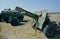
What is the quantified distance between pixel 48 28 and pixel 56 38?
829 millimetres

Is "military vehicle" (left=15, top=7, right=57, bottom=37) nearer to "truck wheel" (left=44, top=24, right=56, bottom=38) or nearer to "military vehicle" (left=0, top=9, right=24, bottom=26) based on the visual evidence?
"truck wheel" (left=44, top=24, right=56, bottom=38)

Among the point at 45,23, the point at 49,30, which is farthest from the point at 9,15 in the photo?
the point at 49,30

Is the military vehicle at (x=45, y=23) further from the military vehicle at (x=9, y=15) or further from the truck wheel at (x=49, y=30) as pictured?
the military vehicle at (x=9, y=15)

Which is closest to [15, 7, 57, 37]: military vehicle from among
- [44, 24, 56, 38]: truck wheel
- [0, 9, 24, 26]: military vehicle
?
[44, 24, 56, 38]: truck wheel

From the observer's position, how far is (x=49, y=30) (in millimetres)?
9789

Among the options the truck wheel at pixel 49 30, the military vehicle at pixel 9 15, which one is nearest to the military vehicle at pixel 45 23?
the truck wheel at pixel 49 30

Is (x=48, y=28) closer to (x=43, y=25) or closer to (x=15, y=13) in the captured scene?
(x=43, y=25)

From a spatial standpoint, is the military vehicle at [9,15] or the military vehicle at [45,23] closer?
the military vehicle at [45,23]

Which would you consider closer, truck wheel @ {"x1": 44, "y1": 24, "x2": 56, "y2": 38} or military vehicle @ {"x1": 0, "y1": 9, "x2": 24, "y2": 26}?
truck wheel @ {"x1": 44, "y1": 24, "x2": 56, "y2": 38}

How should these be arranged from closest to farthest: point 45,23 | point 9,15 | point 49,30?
point 49,30 < point 45,23 < point 9,15

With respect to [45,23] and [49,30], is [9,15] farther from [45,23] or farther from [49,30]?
[49,30]

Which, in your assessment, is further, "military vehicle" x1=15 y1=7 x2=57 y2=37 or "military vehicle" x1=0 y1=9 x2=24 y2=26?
"military vehicle" x1=0 y1=9 x2=24 y2=26

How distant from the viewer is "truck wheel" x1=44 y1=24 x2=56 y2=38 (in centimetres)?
957

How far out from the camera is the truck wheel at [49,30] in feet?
31.4
